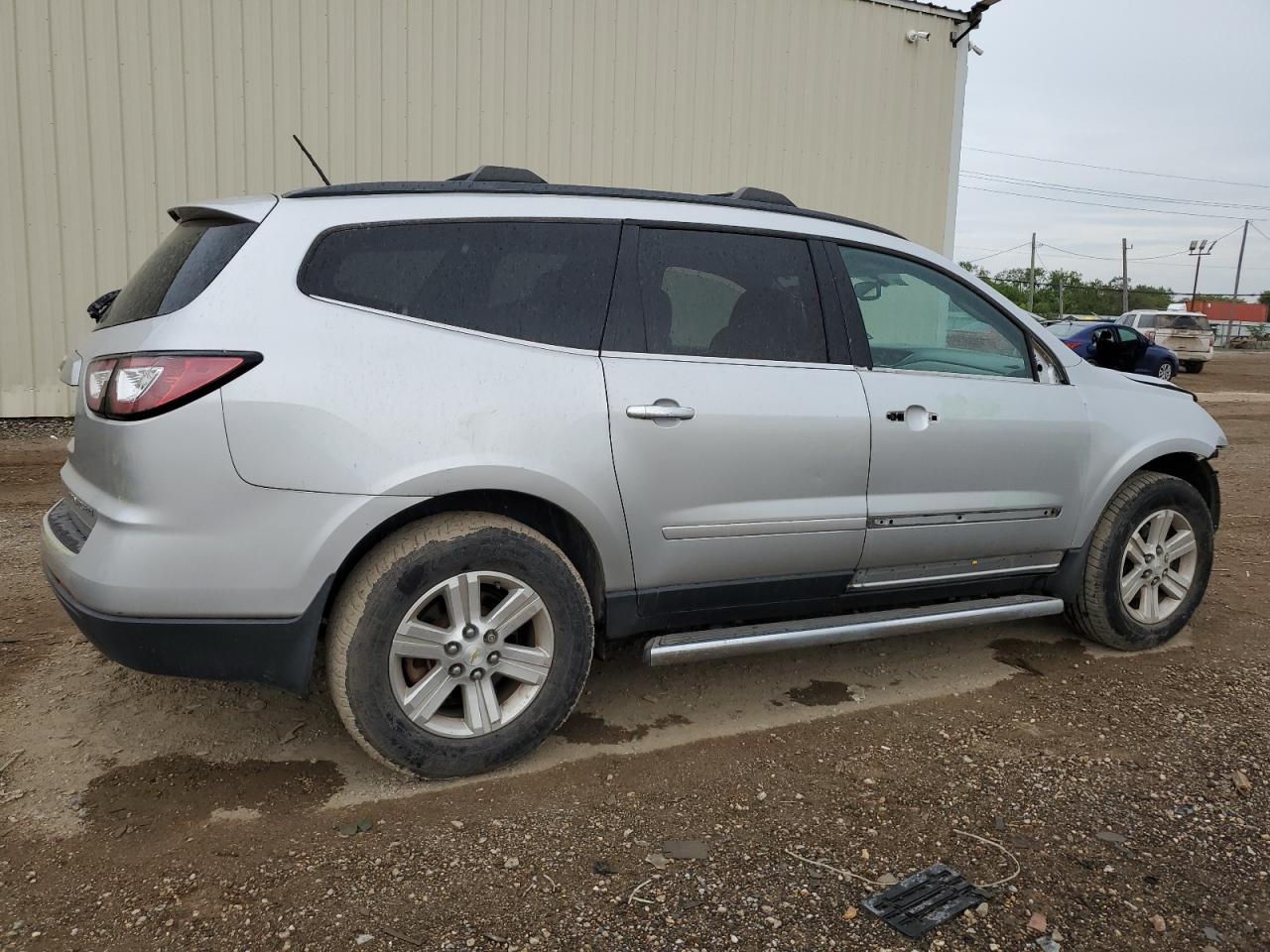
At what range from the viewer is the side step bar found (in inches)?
123

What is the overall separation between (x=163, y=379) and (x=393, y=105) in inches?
324

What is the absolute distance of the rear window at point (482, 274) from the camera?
2.76m

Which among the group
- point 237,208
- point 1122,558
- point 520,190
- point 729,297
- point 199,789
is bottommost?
point 199,789

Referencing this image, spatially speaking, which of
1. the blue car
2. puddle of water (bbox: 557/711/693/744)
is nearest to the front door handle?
puddle of water (bbox: 557/711/693/744)

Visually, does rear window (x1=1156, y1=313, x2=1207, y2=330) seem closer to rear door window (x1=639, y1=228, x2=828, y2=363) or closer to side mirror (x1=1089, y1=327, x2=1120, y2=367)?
side mirror (x1=1089, y1=327, x2=1120, y2=367)

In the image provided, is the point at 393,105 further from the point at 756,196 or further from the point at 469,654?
the point at 469,654

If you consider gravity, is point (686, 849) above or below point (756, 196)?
below

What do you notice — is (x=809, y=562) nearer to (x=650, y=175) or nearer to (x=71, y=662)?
(x=71, y=662)

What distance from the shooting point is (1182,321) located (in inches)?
979

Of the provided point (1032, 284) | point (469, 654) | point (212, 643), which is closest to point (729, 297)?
point (469, 654)

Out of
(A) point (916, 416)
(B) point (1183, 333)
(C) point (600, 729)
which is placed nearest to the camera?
(C) point (600, 729)

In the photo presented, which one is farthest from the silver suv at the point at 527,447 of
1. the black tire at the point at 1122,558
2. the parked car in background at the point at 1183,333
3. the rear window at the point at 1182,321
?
the rear window at the point at 1182,321

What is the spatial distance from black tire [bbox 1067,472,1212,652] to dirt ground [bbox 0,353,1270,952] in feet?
0.44

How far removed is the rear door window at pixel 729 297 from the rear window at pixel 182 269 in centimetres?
125
